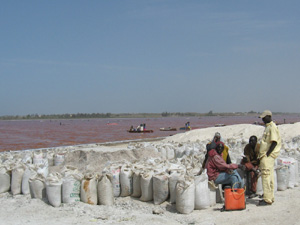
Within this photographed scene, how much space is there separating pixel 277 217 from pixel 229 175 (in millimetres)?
859

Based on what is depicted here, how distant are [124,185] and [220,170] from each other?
151 cm

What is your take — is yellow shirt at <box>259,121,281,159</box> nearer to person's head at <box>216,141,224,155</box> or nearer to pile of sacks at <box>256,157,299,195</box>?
person's head at <box>216,141,224,155</box>

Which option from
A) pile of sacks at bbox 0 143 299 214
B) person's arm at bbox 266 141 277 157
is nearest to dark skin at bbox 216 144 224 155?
pile of sacks at bbox 0 143 299 214

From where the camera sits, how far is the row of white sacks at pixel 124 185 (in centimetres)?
493

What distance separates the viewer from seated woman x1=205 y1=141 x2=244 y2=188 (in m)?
5.03

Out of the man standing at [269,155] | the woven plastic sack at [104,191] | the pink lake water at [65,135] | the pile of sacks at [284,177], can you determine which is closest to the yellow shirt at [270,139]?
the man standing at [269,155]

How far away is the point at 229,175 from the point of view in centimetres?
507

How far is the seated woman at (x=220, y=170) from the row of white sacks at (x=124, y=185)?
0.64 ft

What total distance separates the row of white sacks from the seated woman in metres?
0.19

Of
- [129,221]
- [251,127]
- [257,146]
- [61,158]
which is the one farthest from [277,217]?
[251,127]

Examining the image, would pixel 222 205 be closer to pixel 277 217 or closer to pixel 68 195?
pixel 277 217

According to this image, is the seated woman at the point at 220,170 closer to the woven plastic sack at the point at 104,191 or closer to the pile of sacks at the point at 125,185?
the pile of sacks at the point at 125,185

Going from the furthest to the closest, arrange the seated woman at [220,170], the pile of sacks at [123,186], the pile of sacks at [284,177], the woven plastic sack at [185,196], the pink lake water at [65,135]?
the pink lake water at [65,135] → the pile of sacks at [284,177] → the seated woman at [220,170] → the pile of sacks at [123,186] → the woven plastic sack at [185,196]

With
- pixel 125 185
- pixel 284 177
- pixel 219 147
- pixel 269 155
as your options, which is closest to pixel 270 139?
pixel 269 155
